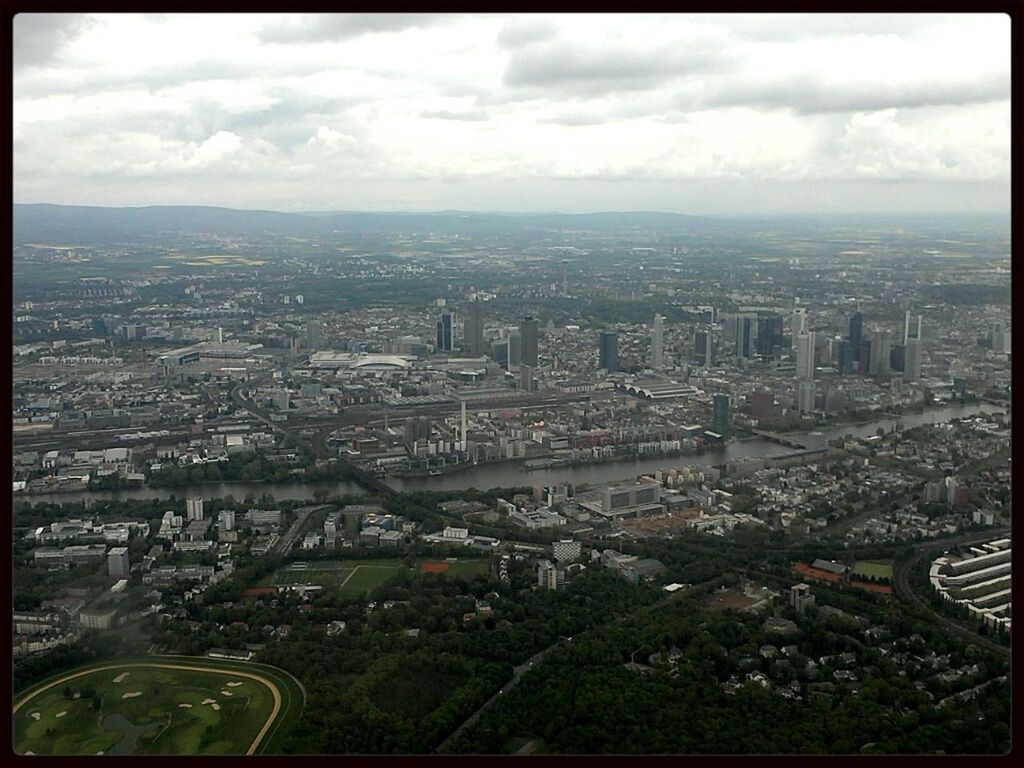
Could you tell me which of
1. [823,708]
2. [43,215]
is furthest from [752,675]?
[43,215]

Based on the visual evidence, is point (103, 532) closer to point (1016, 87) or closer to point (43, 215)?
point (43, 215)

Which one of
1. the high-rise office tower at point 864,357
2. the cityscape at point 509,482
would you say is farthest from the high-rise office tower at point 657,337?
the high-rise office tower at point 864,357

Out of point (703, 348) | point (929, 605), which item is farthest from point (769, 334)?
point (929, 605)

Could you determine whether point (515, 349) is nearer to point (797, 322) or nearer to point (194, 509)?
point (797, 322)

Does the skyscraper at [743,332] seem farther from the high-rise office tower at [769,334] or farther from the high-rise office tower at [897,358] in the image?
the high-rise office tower at [897,358]

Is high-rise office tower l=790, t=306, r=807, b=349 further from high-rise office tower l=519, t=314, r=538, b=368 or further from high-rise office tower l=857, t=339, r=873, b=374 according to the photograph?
high-rise office tower l=519, t=314, r=538, b=368
